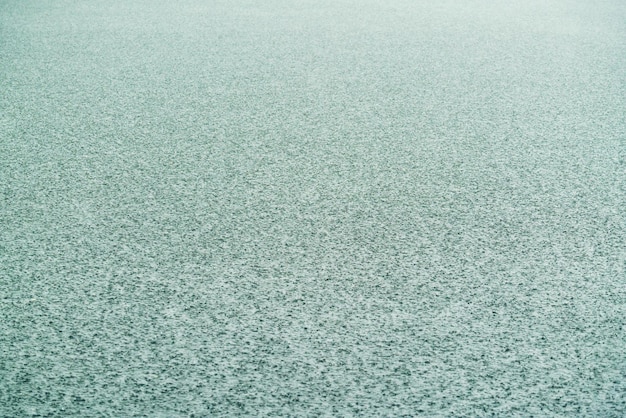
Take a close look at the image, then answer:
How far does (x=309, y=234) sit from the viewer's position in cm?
99

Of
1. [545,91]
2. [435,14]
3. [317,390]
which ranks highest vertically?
[435,14]

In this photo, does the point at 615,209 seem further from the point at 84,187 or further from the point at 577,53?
the point at 577,53

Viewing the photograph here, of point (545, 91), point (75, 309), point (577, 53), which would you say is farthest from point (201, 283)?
point (577, 53)

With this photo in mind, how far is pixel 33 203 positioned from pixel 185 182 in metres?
0.29

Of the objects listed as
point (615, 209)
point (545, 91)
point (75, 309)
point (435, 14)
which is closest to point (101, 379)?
point (75, 309)

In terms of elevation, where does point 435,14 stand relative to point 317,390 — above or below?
above

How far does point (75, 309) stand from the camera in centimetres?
81

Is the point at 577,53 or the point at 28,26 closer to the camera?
the point at 577,53

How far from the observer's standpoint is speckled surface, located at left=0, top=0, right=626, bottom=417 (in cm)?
70

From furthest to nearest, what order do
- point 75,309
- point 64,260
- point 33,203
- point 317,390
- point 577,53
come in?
point 577,53 → point 33,203 → point 64,260 → point 75,309 → point 317,390

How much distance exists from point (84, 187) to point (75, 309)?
39cm

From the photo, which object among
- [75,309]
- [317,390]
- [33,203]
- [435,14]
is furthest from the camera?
[435,14]

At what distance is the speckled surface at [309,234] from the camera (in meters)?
0.70

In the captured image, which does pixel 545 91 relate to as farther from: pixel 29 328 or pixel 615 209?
pixel 29 328
